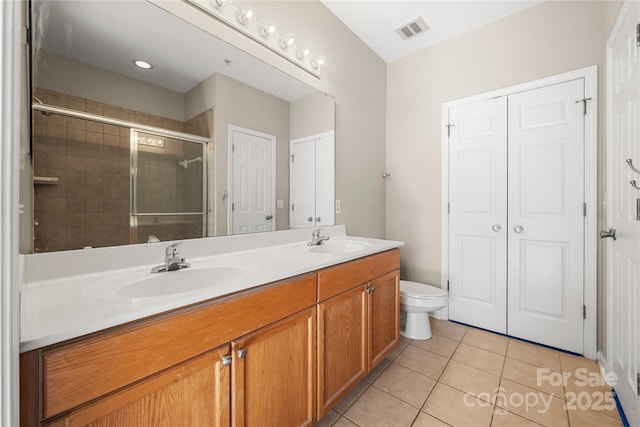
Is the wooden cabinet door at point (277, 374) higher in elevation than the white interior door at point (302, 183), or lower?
lower

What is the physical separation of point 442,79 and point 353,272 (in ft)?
6.85

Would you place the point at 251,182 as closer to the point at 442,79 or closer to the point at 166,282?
the point at 166,282

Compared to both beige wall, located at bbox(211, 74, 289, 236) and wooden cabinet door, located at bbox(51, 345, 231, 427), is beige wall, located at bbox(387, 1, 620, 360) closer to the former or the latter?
beige wall, located at bbox(211, 74, 289, 236)

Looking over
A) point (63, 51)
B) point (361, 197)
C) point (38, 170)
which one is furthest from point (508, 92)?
point (38, 170)

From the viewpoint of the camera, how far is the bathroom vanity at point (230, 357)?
0.56 metres

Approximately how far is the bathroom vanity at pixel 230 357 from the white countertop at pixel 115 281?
2 cm

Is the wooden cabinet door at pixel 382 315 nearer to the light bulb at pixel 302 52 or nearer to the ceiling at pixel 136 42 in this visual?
the ceiling at pixel 136 42

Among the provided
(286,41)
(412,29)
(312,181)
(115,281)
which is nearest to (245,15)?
(286,41)

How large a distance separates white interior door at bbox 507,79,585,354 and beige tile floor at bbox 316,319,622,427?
24 cm

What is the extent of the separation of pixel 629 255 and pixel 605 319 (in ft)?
2.58

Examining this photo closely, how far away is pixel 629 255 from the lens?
1211 millimetres

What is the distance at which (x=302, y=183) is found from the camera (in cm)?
181

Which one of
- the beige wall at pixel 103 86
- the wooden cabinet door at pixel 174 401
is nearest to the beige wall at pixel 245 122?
the beige wall at pixel 103 86

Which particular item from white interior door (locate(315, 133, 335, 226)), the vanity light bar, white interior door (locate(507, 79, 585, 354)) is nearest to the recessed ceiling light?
the vanity light bar
